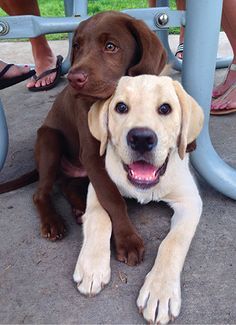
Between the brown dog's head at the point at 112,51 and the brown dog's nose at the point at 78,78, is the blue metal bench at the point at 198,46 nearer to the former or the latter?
the brown dog's head at the point at 112,51

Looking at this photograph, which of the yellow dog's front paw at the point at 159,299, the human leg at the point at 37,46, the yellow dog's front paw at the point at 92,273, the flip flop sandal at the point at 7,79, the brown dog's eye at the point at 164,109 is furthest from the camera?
the human leg at the point at 37,46

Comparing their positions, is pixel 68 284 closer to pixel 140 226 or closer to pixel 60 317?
pixel 60 317

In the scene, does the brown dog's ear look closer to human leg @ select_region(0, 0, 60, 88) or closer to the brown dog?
the brown dog

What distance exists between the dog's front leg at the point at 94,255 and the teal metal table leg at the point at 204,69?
440mm

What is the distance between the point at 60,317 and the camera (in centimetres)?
122

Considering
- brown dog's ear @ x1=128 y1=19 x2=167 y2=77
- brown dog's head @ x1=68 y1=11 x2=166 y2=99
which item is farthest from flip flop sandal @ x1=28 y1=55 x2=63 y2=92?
brown dog's ear @ x1=128 y1=19 x2=167 y2=77

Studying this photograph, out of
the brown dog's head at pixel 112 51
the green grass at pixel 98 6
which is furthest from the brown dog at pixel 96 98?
the green grass at pixel 98 6

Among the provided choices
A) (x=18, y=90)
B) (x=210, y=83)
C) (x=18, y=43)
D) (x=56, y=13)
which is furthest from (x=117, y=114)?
(x=56, y=13)

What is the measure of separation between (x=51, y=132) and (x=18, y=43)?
2993 mm

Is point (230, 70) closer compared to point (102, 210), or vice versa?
point (102, 210)

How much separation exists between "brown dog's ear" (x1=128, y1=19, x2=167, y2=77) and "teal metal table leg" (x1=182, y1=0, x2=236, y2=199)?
118 millimetres

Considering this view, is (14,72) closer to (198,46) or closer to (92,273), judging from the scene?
(198,46)

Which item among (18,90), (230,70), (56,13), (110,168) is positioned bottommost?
(56,13)

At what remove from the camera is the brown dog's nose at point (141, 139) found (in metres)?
1.30
